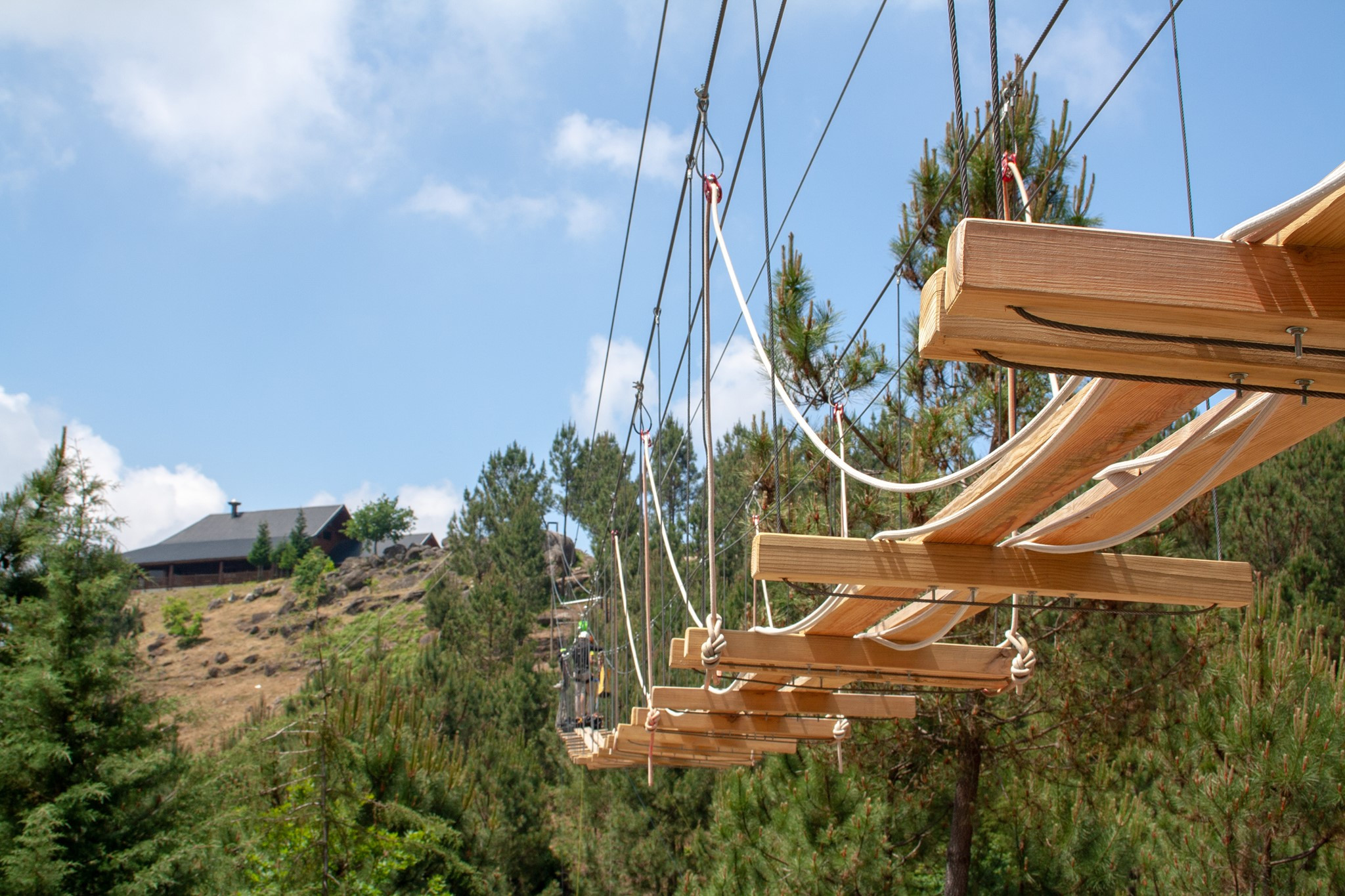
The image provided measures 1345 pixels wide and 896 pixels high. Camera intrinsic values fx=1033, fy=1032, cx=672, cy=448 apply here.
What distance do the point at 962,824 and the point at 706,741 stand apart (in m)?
1.47

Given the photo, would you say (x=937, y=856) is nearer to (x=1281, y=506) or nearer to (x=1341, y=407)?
(x=1341, y=407)

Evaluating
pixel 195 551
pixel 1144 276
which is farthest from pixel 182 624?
pixel 1144 276

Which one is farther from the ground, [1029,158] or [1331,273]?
[1029,158]

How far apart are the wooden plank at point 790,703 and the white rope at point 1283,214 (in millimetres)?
2955

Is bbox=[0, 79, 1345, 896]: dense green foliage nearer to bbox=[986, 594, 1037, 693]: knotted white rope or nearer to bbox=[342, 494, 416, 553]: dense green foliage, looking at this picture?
bbox=[986, 594, 1037, 693]: knotted white rope

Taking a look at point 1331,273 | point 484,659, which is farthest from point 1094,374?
point 484,659

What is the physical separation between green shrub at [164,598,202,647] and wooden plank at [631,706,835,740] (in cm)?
3344

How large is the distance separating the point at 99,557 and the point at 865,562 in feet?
21.4

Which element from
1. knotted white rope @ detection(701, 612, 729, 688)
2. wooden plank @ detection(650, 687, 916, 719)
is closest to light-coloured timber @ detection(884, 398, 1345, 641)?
knotted white rope @ detection(701, 612, 729, 688)

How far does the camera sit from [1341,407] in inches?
57.5

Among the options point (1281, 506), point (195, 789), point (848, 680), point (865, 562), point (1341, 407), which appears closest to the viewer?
point (1341, 407)

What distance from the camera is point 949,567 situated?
7.38 ft

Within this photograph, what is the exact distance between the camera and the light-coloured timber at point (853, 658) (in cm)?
311

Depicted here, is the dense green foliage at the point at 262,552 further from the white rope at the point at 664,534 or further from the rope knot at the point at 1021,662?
the rope knot at the point at 1021,662
